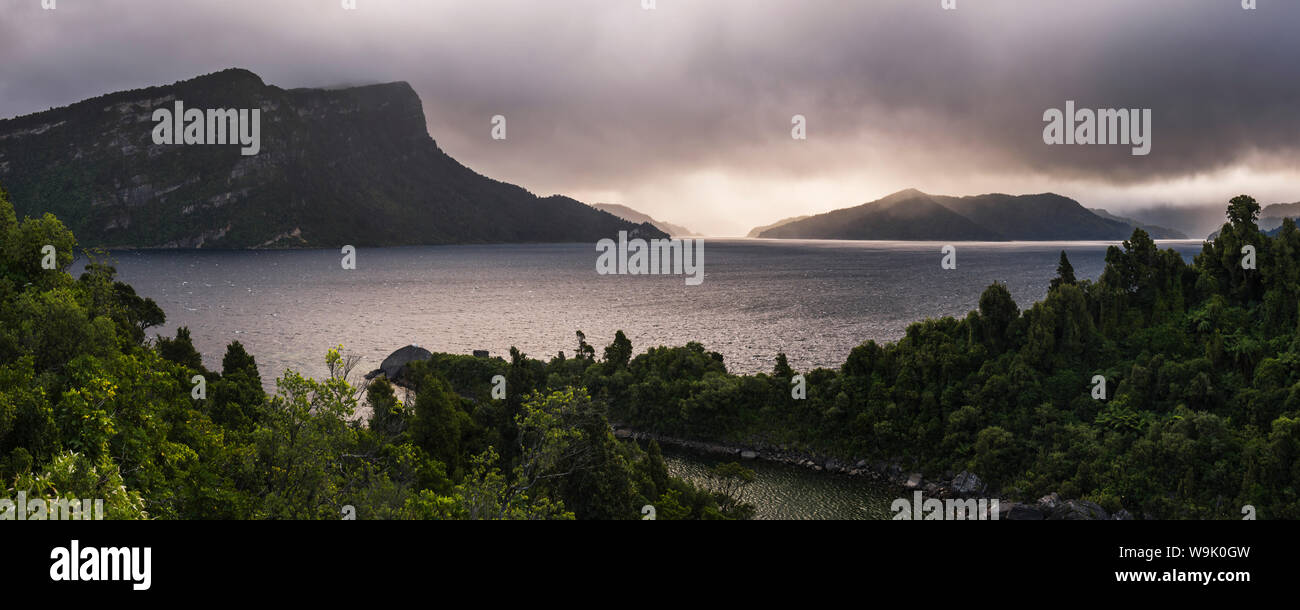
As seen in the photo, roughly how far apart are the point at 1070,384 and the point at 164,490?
84.4 meters

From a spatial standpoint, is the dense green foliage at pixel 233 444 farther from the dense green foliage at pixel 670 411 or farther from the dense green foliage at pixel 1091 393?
the dense green foliage at pixel 1091 393

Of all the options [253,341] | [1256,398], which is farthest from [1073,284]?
[253,341]

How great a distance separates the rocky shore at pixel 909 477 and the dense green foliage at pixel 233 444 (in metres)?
26.3

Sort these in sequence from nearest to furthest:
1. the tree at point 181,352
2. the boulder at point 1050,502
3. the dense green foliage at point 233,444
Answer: the dense green foliage at point 233,444 → the boulder at point 1050,502 → the tree at point 181,352

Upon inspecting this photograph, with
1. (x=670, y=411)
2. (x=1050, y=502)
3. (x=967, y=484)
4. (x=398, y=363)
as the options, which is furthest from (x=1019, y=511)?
(x=398, y=363)

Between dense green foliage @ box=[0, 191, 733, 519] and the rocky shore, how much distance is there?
26270 millimetres

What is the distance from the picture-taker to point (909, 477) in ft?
233

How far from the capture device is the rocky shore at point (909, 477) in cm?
5812

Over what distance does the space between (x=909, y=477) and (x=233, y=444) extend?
63856 mm

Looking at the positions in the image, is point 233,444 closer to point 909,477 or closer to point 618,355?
point 909,477

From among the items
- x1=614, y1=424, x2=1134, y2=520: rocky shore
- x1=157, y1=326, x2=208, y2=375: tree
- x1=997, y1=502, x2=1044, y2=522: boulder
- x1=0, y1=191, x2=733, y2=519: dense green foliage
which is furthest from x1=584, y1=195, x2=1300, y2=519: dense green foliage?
x1=157, y1=326, x2=208, y2=375: tree

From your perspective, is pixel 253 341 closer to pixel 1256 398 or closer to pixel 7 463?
pixel 7 463

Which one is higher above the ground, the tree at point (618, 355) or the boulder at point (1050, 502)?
the tree at point (618, 355)

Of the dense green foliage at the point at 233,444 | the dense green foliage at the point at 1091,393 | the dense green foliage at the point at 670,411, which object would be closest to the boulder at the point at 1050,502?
the dense green foliage at the point at 670,411
